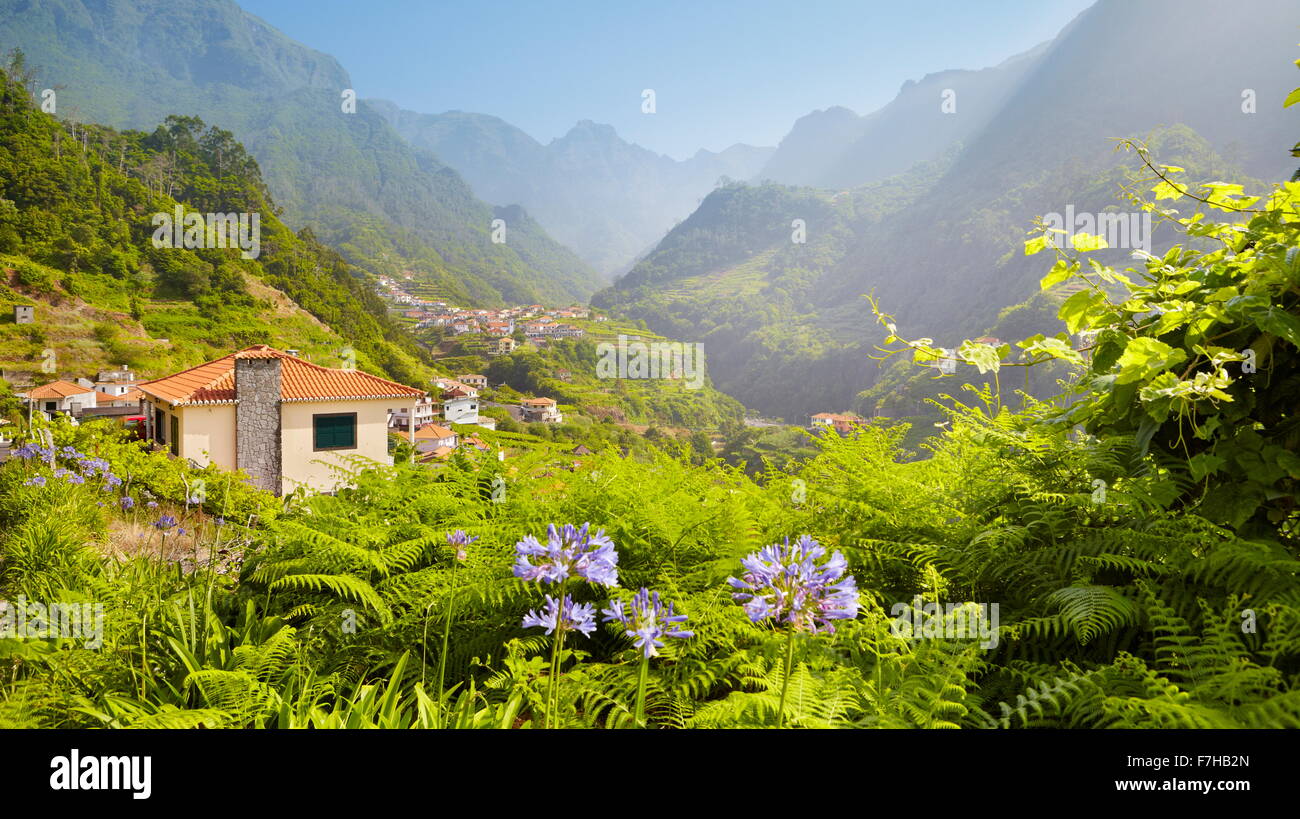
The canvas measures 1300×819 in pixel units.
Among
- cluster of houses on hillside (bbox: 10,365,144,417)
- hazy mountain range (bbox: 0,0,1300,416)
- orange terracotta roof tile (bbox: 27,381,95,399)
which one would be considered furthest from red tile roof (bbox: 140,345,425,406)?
hazy mountain range (bbox: 0,0,1300,416)

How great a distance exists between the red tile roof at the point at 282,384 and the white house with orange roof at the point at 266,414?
0.10 feet

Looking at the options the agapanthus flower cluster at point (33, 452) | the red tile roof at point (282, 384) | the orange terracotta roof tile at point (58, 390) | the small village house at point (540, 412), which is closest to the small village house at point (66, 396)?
the orange terracotta roof tile at point (58, 390)

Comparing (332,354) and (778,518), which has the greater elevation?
(332,354)

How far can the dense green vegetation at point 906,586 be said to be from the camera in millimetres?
1004

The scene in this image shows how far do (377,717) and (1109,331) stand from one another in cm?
162

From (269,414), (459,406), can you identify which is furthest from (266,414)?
(459,406)

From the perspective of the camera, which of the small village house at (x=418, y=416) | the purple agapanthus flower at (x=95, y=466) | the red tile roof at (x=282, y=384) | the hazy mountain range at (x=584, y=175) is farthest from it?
the hazy mountain range at (x=584, y=175)

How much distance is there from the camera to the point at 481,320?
71750mm

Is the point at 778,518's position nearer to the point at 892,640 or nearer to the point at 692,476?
the point at 692,476

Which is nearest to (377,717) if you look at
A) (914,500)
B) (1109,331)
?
(914,500)

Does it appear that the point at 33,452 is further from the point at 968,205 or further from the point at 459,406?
the point at 968,205

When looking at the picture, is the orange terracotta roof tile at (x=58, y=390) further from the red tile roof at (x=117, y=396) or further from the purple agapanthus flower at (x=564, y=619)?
the purple agapanthus flower at (x=564, y=619)

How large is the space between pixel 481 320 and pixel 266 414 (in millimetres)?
53992
